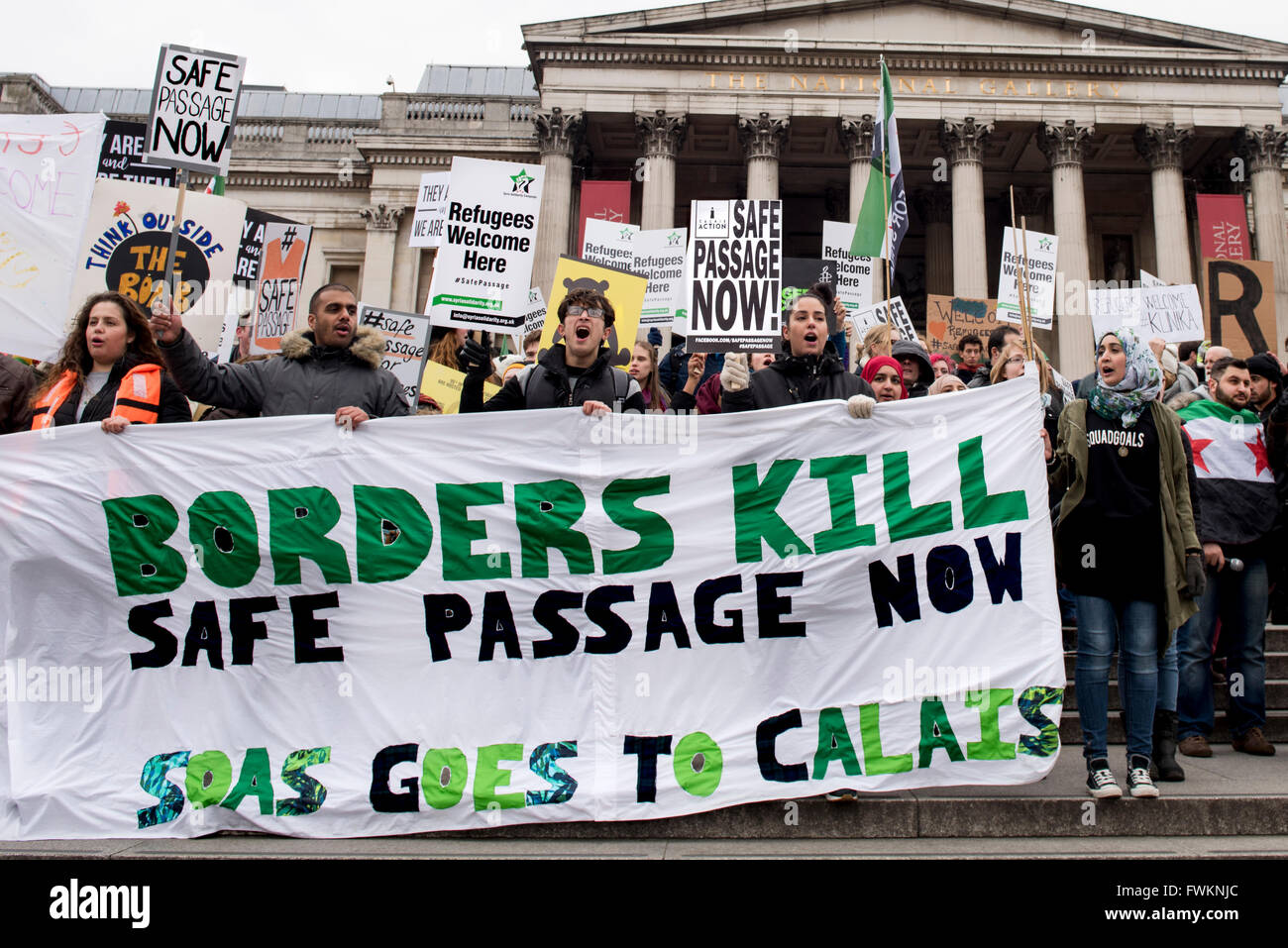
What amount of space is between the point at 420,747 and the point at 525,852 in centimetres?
70

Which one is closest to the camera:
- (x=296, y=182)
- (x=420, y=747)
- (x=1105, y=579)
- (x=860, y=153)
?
(x=420, y=747)

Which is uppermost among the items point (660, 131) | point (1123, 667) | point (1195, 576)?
point (660, 131)

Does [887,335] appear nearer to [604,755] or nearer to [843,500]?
[843,500]

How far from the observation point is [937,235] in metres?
31.1

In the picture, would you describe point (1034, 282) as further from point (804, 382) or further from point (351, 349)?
point (351, 349)

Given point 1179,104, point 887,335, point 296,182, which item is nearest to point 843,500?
point 887,335

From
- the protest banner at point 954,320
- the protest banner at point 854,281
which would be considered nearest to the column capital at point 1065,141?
the protest banner at point 954,320

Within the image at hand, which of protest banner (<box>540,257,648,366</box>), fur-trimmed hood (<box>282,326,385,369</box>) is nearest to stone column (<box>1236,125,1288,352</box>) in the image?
protest banner (<box>540,257,648,366</box>)

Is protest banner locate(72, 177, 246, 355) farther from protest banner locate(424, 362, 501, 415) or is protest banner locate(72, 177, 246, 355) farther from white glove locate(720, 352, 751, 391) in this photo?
white glove locate(720, 352, 751, 391)

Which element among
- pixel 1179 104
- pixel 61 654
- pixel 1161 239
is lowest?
pixel 61 654

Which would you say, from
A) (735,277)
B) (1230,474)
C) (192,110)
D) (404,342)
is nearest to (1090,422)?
(1230,474)

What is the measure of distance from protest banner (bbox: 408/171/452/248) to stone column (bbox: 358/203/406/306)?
18152 millimetres

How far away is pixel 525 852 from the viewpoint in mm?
3953

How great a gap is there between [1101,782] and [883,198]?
750 cm
